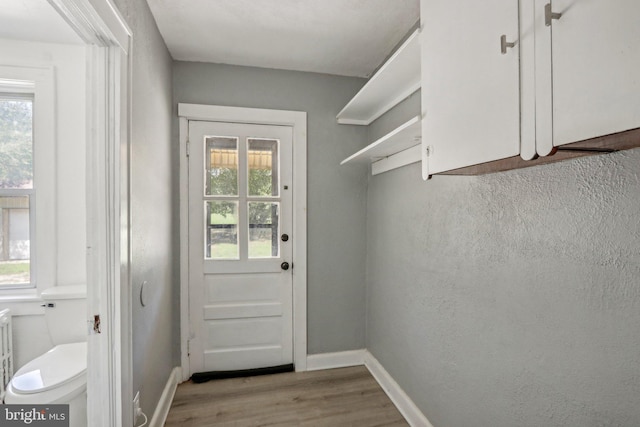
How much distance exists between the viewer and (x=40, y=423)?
1.41 meters

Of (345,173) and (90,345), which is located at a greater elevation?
(345,173)

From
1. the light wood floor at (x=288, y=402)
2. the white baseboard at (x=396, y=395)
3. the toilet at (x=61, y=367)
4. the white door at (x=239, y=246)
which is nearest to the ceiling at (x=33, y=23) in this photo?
the white door at (x=239, y=246)

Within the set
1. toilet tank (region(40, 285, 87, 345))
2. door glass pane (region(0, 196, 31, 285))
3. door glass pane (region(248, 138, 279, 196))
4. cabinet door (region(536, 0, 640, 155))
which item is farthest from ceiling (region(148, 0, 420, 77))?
toilet tank (region(40, 285, 87, 345))

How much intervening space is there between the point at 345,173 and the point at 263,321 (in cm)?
143

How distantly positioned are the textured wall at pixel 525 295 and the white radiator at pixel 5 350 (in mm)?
2605

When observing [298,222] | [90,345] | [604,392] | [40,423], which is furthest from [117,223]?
[604,392]

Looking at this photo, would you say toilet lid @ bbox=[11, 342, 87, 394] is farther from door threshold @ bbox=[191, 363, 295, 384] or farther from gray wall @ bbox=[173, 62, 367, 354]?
gray wall @ bbox=[173, 62, 367, 354]

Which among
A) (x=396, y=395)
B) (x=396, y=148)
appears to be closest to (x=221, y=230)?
(x=396, y=148)

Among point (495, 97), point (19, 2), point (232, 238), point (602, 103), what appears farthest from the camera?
point (232, 238)

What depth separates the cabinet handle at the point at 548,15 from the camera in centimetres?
68

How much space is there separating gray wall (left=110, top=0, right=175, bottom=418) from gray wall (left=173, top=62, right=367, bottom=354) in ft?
2.36

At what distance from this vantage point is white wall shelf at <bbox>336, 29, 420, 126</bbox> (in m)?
1.46

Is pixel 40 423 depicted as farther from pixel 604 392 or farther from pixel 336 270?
pixel 604 392

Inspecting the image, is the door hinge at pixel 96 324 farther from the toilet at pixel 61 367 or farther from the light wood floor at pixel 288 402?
the light wood floor at pixel 288 402
